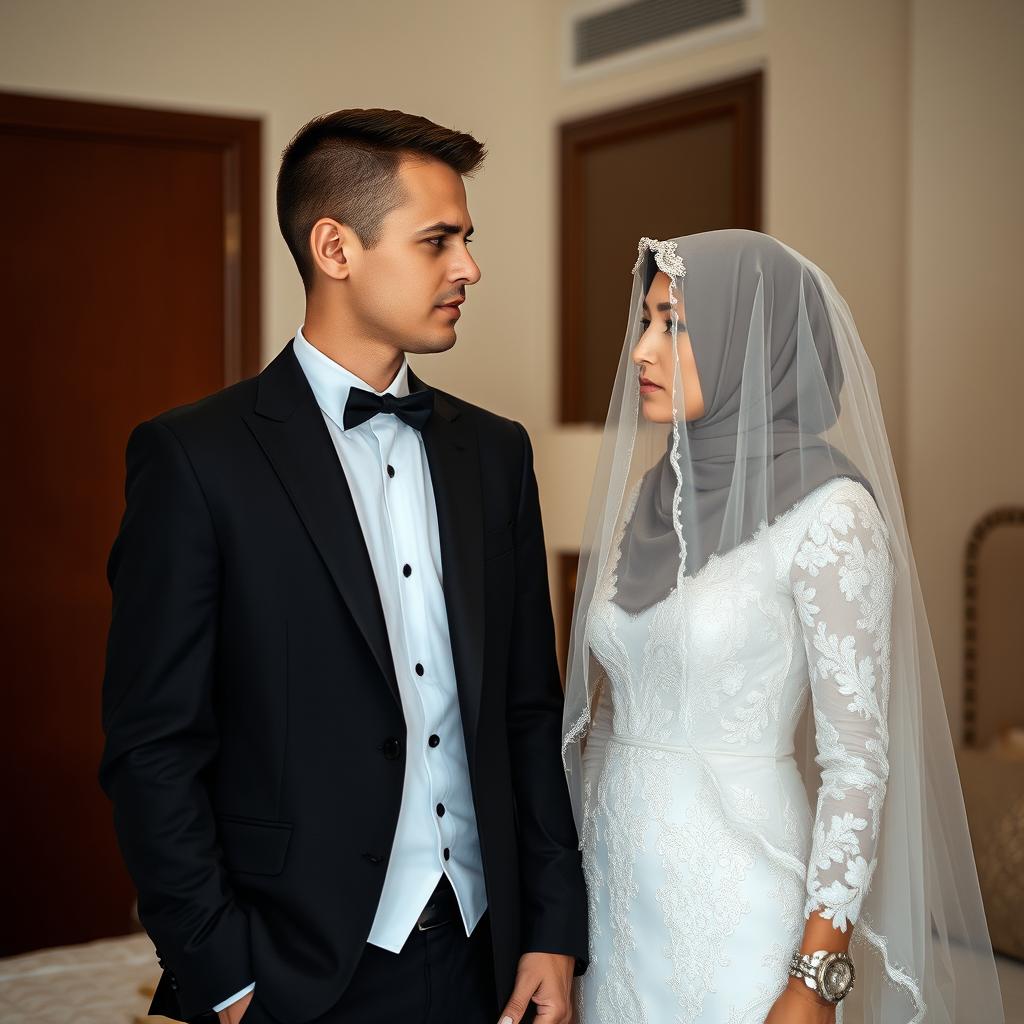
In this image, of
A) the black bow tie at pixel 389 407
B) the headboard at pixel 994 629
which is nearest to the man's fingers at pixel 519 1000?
the black bow tie at pixel 389 407

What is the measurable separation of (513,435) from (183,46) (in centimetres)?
260

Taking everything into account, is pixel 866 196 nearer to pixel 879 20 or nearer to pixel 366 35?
pixel 879 20

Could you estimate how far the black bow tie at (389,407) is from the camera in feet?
5.51

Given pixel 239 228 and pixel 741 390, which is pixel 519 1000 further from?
pixel 239 228

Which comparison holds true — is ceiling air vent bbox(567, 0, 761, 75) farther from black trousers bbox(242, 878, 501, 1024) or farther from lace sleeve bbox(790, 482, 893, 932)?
black trousers bbox(242, 878, 501, 1024)

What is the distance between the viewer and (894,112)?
12.2 feet

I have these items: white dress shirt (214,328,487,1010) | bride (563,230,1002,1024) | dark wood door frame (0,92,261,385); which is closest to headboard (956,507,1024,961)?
bride (563,230,1002,1024)

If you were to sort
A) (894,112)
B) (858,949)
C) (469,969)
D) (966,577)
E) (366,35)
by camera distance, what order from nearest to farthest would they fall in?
(469,969) → (858,949) → (966,577) → (894,112) → (366,35)

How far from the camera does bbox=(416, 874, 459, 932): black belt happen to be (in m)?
1.63

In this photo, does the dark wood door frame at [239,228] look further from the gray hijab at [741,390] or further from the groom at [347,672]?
the gray hijab at [741,390]

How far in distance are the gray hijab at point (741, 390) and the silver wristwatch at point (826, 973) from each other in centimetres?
52

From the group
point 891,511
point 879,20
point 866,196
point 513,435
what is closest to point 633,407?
point 513,435

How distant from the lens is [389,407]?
1.71m

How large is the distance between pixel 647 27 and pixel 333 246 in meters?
2.76
